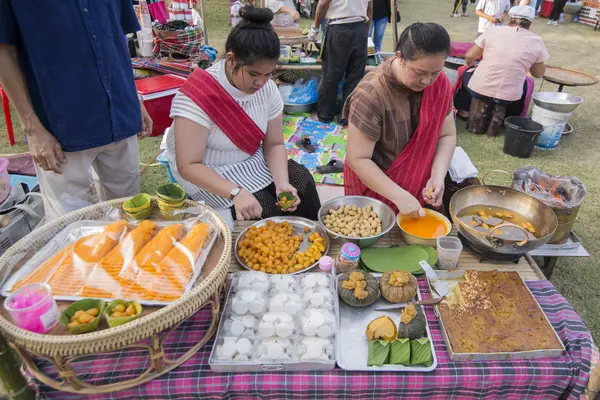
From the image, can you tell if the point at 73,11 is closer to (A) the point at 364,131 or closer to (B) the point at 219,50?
(A) the point at 364,131

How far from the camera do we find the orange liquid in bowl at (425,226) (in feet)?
6.22

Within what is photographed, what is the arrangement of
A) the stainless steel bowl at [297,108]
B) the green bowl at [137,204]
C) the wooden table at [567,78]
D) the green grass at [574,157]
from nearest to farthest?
the green bowl at [137,204]
the green grass at [574,157]
the wooden table at [567,78]
the stainless steel bowl at [297,108]

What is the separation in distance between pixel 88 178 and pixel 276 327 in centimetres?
149

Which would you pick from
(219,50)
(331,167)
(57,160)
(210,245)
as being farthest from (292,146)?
(219,50)

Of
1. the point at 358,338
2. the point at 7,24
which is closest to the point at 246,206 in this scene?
the point at 358,338

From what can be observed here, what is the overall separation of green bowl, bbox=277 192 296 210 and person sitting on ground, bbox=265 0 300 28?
17.4ft

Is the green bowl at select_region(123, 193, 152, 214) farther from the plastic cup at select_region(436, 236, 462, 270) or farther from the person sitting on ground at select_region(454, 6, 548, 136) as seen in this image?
the person sitting on ground at select_region(454, 6, 548, 136)

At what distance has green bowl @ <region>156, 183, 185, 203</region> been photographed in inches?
63.9

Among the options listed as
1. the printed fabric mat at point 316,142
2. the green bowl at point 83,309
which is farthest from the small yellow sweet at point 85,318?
the printed fabric mat at point 316,142

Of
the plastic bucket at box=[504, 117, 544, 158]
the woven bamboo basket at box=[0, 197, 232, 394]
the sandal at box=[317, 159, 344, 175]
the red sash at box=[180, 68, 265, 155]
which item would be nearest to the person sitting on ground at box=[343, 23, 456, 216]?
the red sash at box=[180, 68, 265, 155]

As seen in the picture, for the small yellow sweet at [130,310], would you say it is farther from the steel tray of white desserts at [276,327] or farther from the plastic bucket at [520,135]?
the plastic bucket at [520,135]

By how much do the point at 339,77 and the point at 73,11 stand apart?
383 centimetres

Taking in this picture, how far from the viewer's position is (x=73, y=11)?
179 centimetres

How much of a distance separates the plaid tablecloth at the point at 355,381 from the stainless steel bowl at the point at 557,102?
4.20m
